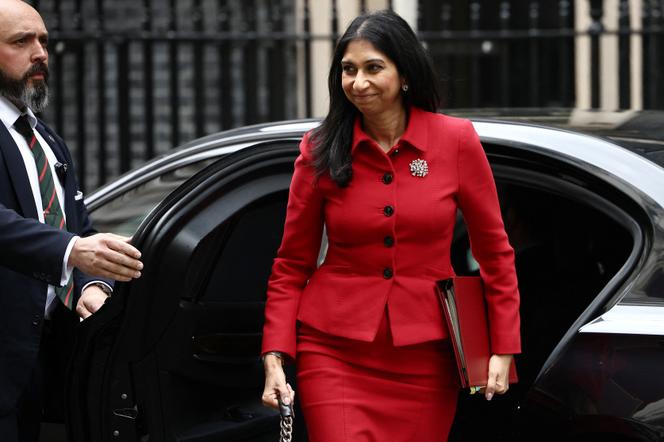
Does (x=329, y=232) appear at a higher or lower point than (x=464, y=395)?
higher

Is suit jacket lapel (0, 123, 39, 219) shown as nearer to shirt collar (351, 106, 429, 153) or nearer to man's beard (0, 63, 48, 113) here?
man's beard (0, 63, 48, 113)

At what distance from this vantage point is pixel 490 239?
2.84 meters

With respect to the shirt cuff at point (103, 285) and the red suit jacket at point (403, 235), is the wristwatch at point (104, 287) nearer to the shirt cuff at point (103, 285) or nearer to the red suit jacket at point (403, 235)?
the shirt cuff at point (103, 285)

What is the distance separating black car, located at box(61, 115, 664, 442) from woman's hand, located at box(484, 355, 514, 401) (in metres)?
0.07

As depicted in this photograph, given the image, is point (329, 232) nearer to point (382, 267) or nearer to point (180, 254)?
point (382, 267)

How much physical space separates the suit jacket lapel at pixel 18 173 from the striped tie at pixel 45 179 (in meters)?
0.06

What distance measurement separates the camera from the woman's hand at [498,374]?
2.80 metres

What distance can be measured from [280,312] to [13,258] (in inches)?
23.8

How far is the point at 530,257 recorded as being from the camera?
3.72 metres

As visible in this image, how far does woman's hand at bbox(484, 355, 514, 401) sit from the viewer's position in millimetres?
2801

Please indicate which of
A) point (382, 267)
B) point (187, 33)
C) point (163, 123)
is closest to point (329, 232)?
point (382, 267)

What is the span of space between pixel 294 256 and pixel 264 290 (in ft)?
2.22

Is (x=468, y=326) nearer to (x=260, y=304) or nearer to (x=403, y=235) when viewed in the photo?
(x=403, y=235)

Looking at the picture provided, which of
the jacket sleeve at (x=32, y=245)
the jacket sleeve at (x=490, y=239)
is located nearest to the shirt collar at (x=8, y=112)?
the jacket sleeve at (x=32, y=245)
